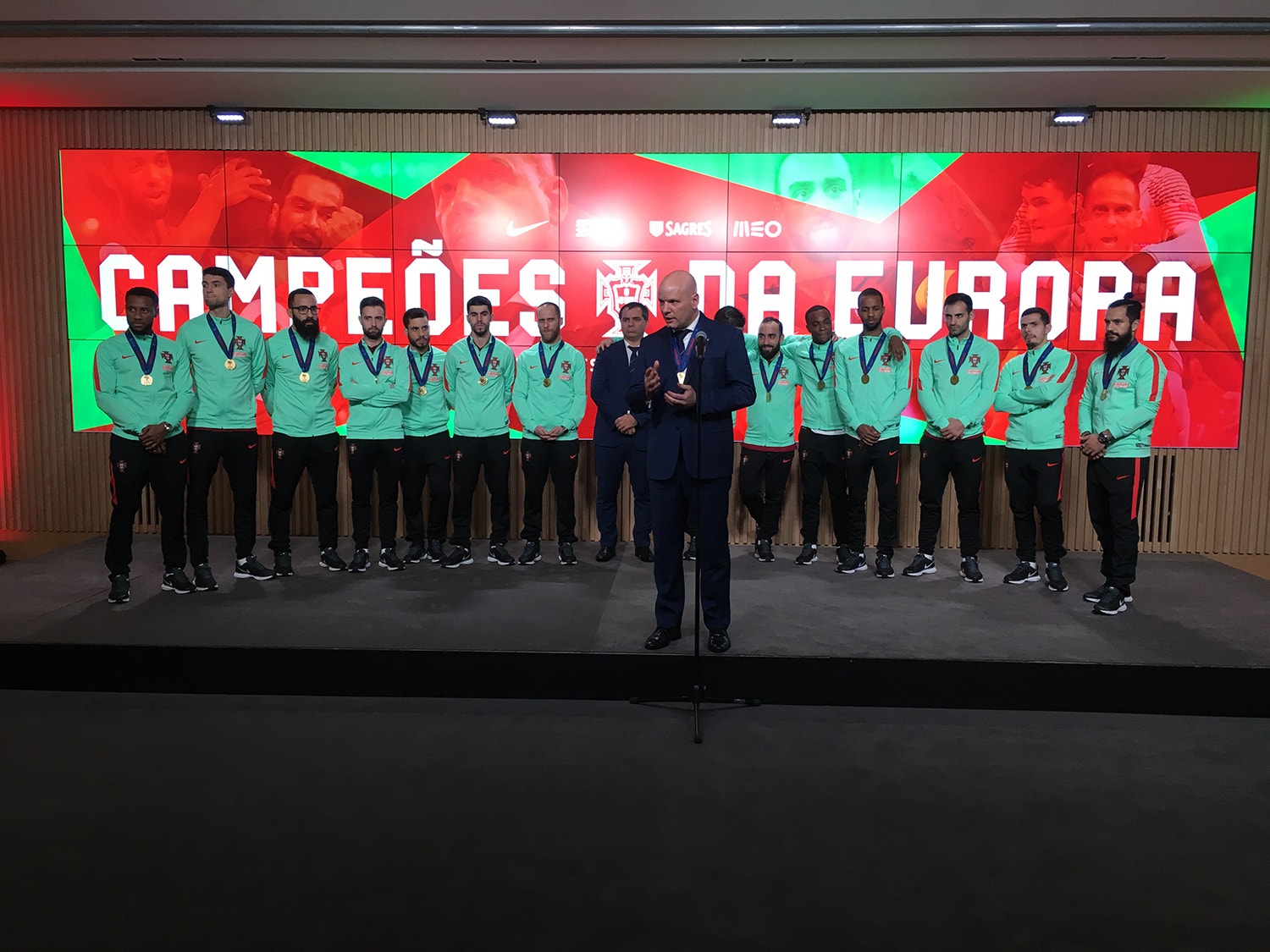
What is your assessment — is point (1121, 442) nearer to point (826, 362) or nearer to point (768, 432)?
point (826, 362)

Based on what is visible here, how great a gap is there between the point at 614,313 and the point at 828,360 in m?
1.61

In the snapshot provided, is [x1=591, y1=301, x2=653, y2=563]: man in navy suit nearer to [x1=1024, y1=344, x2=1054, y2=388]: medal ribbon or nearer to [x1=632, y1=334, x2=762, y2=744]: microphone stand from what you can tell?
[x1=632, y1=334, x2=762, y2=744]: microphone stand

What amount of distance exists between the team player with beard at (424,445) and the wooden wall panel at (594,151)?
A: 86 cm

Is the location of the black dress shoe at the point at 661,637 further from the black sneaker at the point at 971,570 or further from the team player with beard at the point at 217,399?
the team player with beard at the point at 217,399

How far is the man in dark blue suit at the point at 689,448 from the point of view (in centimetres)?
342

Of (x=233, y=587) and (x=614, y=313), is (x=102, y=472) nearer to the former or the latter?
(x=233, y=587)

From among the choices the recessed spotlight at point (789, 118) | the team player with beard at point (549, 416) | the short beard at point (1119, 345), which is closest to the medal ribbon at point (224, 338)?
the team player with beard at point (549, 416)

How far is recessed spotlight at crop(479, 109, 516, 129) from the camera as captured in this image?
5875mm

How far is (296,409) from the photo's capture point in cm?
482

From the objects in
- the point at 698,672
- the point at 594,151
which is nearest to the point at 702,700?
the point at 698,672

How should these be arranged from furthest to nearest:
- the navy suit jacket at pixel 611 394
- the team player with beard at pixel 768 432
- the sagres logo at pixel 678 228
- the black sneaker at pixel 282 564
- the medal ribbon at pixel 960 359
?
the sagres logo at pixel 678 228, the team player with beard at pixel 768 432, the medal ribbon at pixel 960 359, the black sneaker at pixel 282 564, the navy suit jacket at pixel 611 394

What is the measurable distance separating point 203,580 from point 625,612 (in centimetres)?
219

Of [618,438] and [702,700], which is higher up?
[618,438]

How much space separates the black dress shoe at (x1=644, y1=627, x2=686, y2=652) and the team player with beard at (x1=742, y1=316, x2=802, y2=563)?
1714 mm
